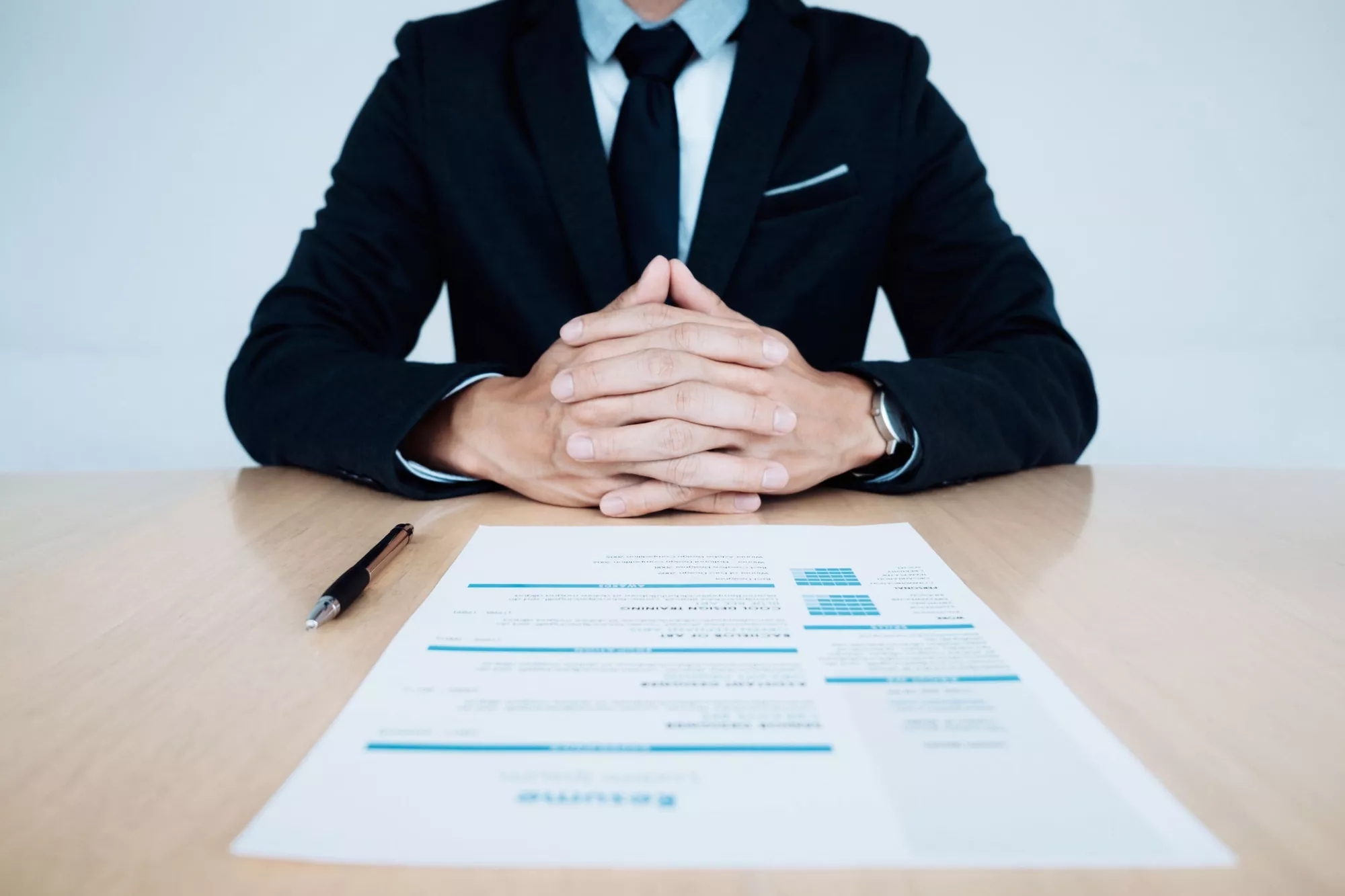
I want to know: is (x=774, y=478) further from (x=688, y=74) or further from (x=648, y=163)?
(x=688, y=74)

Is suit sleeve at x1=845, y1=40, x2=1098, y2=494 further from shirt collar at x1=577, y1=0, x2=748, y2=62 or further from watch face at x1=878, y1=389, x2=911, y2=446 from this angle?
shirt collar at x1=577, y1=0, x2=748, y2=62

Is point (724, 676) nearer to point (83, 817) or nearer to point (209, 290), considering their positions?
point (83, 817)

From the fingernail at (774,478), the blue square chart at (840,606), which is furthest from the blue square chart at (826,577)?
the fingernail at (774,478)

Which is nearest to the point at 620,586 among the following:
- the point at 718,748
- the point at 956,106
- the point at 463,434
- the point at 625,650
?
the point at 625,650

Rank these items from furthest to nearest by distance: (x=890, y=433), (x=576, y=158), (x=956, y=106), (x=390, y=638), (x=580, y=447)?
(x=956, y=106), (x=576, y=158), (x=890, y=433), (x=580, y=447), (x=390, y=638)

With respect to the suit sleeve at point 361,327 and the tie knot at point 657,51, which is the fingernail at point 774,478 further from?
the tie knot at point 657,51

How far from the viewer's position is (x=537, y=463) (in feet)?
2.62

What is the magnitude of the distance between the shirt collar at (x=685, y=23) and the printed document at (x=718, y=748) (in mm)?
1056

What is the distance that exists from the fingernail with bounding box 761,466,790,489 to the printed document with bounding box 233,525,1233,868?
0.24m

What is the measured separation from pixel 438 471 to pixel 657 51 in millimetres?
814

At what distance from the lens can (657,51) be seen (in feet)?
4.19

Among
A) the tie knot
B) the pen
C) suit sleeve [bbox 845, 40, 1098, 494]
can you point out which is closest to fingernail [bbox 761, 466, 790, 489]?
suit sleeve [bbox 845, 40, 1098, 494]

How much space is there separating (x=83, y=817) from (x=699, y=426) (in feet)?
1.81

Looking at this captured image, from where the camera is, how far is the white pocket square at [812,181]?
4.09 feet
